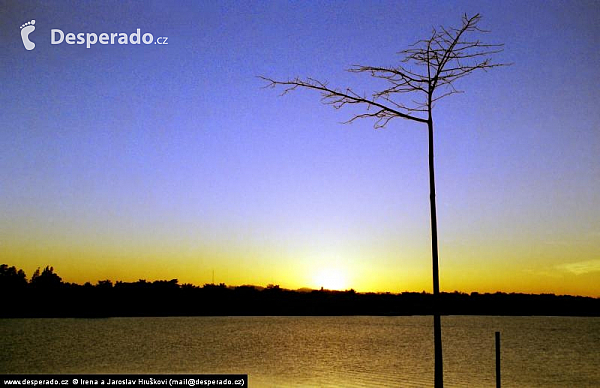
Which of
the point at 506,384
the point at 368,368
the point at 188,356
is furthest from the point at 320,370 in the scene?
the point at 188,356

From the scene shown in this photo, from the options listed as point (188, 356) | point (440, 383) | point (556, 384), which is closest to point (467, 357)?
point (556, 384)

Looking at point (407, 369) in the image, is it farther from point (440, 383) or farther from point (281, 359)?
point (440, 383)

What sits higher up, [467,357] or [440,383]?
[440,383]

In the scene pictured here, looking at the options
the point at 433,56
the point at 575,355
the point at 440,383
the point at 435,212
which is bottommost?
the point at 575,355

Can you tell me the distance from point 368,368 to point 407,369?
296 cm

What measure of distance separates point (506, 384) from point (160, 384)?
909 inches

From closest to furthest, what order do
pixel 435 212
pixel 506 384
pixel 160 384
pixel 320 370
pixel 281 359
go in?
pixel 435 212, pixel 160 384, pixel 506 384, pixel 320 370, pixel 281 359

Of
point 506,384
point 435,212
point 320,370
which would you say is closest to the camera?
point 435,212

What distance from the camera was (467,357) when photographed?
61.8 meters

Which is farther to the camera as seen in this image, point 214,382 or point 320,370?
point 320,370

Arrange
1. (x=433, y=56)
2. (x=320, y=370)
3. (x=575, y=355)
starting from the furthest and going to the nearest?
(x=575, y=355), (x=320, y=370), (x=433, y=56)

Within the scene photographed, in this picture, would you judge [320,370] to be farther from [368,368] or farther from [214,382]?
[214,382]

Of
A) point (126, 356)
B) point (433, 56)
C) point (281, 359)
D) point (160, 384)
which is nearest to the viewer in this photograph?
point (433, 56)

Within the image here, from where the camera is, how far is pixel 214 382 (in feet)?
73.0
